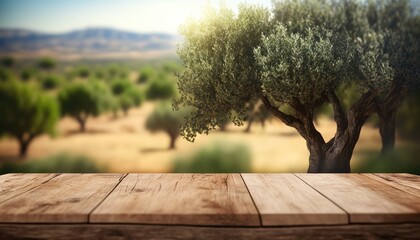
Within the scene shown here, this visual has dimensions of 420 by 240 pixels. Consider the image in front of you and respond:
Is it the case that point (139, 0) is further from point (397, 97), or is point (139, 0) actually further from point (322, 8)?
point (397, 97)

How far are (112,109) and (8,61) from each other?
1.47 metres

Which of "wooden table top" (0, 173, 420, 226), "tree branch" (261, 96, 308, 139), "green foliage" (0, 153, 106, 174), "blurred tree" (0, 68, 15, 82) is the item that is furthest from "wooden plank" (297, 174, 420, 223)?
"blurred tree" (0, 68, 15, 82)

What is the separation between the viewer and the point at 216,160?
660cm

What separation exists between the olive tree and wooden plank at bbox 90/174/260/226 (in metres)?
2.64

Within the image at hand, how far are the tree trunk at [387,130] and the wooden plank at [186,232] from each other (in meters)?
4.49

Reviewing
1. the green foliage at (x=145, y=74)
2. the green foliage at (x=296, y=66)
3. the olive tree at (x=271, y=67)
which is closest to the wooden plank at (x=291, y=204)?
the green foliage at (x=296, y=66)

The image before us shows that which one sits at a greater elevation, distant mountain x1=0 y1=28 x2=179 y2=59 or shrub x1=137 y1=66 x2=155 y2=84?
distant mountain x1=0 y1=28 x2=179 y2=59

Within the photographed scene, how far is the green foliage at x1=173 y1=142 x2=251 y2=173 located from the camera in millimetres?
6520

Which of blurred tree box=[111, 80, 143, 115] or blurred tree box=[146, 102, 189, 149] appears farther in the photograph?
Result: blurred tree box=[111, 80, 143, 115]

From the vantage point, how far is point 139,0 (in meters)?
6.54

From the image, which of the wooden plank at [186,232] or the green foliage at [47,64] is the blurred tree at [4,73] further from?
the wooden plank at [186,232]

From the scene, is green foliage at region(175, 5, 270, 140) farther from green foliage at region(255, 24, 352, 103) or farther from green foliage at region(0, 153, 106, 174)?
green foliage at region(0, 153, 106, 174)

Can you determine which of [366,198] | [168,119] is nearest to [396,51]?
[168,119]

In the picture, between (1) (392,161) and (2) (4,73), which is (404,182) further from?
(2) (4,73)
